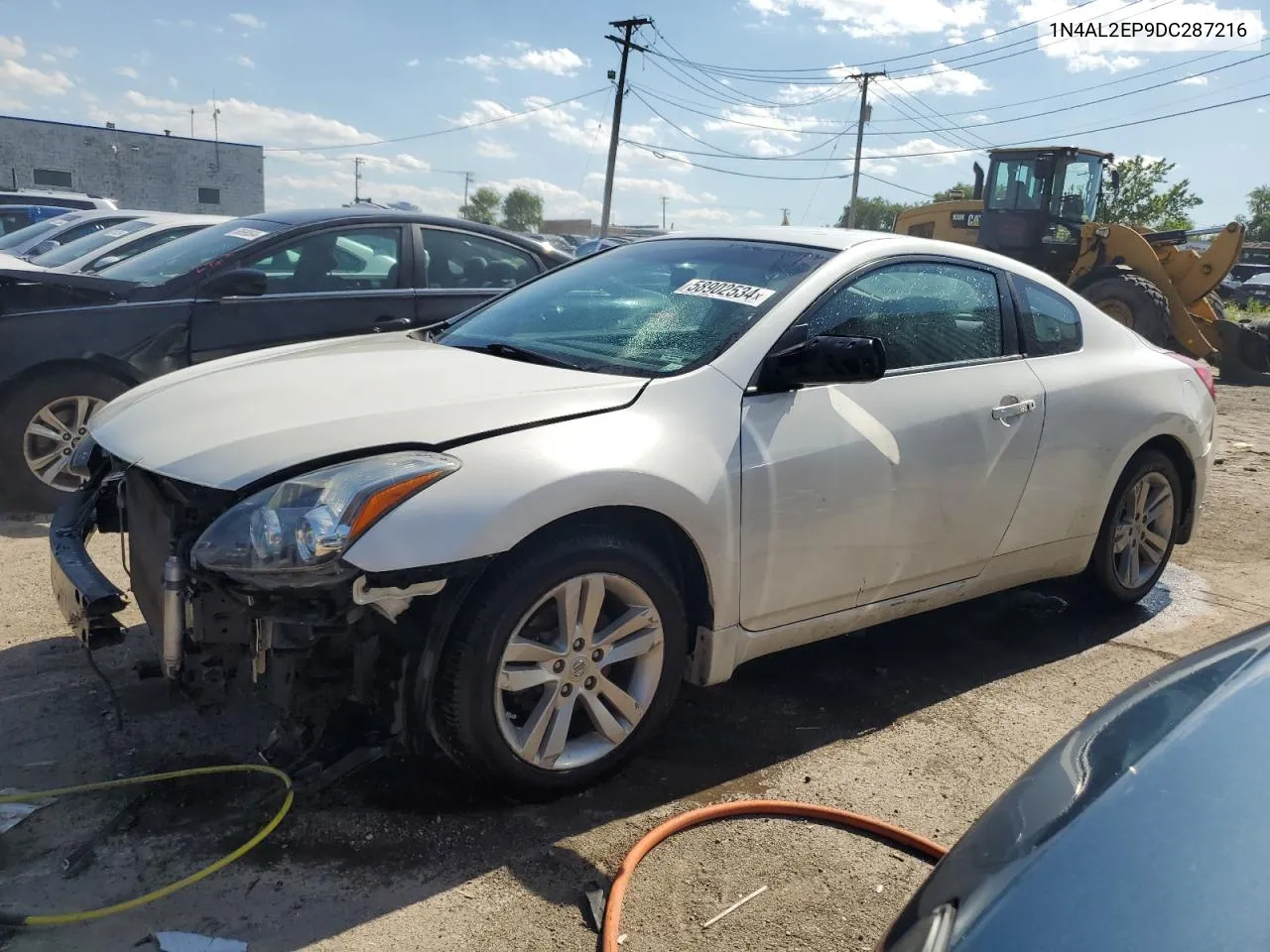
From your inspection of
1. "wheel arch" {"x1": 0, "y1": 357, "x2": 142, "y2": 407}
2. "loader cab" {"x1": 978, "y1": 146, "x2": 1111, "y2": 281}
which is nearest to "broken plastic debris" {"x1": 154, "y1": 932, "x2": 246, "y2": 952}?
"wheel arch" {"x1": 0, "y1": 357, "x2": 142, "y2": 407}

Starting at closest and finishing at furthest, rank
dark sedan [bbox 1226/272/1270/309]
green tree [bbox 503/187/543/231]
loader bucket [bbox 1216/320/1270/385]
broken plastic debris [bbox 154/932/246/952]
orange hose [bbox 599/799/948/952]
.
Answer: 1. broken plastic debris [bbox 154/932/246/952]
2. orange hose [bbox 599/799/948/952]
3. loader bucket [bbox 1216/320/1270/385]
4. dark sedan [bbox 1226/272/1270/309]
5. green tree [bbox 503/187/543/231]

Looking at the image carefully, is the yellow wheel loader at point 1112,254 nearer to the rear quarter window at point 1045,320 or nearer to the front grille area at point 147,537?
the rear quarter window at point 1045,320

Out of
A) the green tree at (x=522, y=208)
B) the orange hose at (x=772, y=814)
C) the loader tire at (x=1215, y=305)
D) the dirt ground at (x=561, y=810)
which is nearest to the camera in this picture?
the dirt ground at (x=561, y=810)

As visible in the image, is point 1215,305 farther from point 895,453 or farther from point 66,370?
point 66,370

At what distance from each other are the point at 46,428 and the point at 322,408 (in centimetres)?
333

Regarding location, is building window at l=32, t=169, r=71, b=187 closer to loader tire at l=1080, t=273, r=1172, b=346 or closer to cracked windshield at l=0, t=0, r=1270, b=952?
loader tire at l=1080, t=273, r=1172, b=346

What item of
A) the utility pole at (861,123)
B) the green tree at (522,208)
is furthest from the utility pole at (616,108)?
the green tree at (522,208)

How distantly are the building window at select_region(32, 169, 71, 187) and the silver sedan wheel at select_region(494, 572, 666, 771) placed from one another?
55778 mm

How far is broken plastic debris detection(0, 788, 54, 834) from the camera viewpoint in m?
2.69

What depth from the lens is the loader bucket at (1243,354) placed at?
15.2 m

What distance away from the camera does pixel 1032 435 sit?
3.89m

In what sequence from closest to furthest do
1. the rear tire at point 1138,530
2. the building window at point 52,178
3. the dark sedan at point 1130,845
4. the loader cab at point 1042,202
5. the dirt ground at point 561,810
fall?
the dark sedan at point 1130,845 < the dirt ground at point 561,810 < the rear tire at point 1138,530 < the loader cab at point 1042,202 < the building window at point 52,178

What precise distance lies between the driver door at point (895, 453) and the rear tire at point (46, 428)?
3.87 m

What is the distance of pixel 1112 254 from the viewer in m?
15.1
